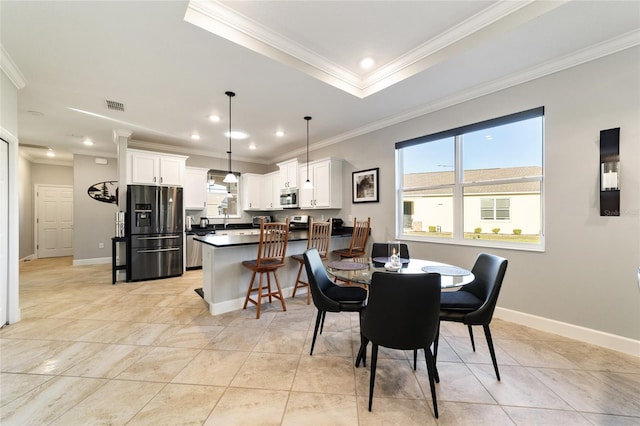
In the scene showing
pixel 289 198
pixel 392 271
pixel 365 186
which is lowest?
pixel 392 271

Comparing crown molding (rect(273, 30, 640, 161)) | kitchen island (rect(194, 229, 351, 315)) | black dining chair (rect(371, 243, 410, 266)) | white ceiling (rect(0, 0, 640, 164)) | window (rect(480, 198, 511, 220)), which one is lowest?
kitchen island (rect(194, 229, 351, 315))

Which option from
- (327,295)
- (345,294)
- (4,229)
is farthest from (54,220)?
(345,294)

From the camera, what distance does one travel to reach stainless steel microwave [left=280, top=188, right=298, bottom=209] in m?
5.50

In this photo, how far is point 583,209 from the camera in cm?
240

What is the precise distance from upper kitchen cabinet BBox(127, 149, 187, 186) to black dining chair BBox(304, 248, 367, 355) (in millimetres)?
4075

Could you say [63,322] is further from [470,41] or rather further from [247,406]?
[470,41]

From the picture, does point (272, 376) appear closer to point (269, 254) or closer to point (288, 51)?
point (269, 254)

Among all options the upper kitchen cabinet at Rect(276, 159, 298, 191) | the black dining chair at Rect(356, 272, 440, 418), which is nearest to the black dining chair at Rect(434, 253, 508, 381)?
the black dining chair at Rect(356, 272, 440, 418)

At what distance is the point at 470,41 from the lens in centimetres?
228

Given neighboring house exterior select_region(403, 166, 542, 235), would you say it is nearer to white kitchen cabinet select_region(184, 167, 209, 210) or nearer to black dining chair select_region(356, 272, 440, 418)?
black dining chair select_region(356, 272, 440, 418)

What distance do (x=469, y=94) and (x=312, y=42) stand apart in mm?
2033

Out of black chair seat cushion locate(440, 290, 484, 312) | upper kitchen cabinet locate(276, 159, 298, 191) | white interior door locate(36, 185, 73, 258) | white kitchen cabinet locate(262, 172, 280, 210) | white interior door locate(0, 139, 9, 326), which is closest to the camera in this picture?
black chair seat cushion locate(440, 290, 484, 312)

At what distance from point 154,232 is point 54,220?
472 cm

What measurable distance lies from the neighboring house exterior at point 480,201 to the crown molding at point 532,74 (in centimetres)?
90
